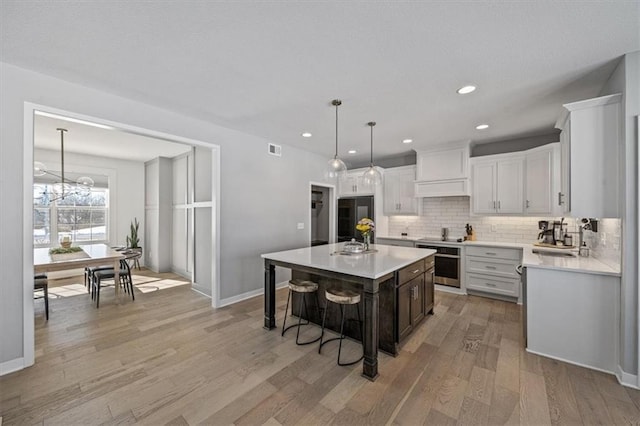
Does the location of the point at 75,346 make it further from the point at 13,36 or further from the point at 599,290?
the point at 599,290

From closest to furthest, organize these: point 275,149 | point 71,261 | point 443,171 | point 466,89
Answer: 1. point 466,89
2. point 71,261
3. point 275,149
4. point 443,171

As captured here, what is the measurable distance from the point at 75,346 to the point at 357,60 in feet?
12.7

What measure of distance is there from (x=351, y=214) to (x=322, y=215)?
66cm

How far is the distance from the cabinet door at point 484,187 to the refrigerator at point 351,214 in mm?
1894

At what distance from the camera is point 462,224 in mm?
5012

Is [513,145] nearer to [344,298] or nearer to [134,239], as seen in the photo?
[344,298]

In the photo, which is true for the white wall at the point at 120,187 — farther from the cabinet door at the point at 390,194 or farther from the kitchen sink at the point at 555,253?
the kitchen sink at the point at 555,253

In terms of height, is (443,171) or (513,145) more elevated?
(513,145)

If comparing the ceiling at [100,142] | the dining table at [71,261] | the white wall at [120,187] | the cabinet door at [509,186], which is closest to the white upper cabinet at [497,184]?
the cabinet door at [509,186]

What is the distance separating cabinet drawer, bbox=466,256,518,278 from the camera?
13.2 ft

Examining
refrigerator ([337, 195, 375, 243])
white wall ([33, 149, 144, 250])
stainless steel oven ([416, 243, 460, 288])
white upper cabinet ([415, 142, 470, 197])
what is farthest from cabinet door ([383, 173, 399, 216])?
white wall ([33, 149, 144, 250])

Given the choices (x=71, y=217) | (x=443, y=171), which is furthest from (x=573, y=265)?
(x=71, y=217)

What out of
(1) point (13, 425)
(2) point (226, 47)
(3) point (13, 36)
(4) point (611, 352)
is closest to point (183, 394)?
(1) point (13, 425)

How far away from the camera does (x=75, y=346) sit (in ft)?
8.89
